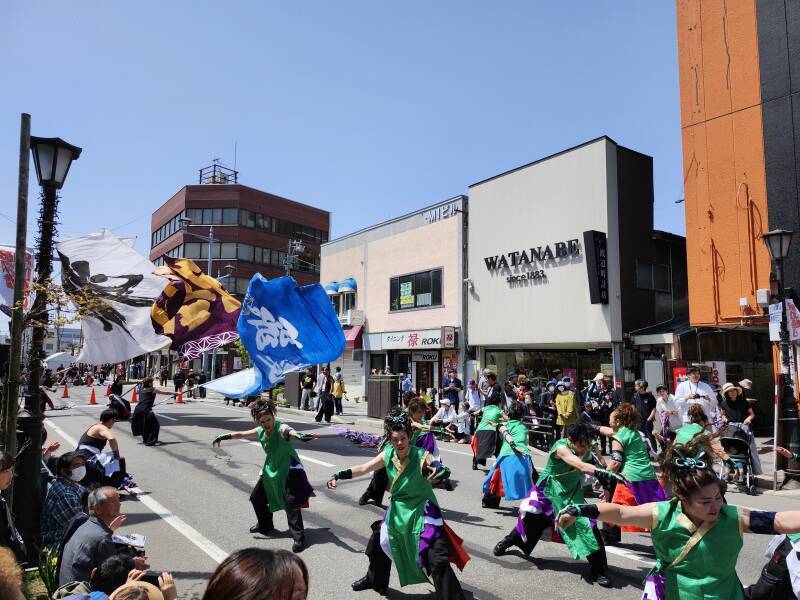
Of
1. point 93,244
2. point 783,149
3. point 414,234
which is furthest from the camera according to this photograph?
point 414,234

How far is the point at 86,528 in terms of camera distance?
12.5ft

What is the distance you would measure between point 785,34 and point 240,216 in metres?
47.2

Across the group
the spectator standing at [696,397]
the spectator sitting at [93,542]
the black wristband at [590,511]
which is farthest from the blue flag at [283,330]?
the black wristband at [590,511]

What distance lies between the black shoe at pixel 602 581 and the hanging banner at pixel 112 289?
21.1 ft

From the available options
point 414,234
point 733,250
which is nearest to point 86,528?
point 733,250

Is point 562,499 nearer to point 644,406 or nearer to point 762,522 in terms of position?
point 762,522

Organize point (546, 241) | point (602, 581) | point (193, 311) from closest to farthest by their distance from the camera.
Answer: point (602, 581) < point (193, 311) < point (546, 241)

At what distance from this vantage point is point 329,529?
7332 mm

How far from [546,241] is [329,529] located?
16593mm

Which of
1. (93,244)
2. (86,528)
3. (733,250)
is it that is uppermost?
(733,250)

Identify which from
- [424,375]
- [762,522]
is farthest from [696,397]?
[424,375]

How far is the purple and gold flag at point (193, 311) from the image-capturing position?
16594mm

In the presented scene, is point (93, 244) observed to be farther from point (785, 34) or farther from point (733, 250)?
point (785, 34)

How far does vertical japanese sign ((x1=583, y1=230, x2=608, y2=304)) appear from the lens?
63.3 feet
